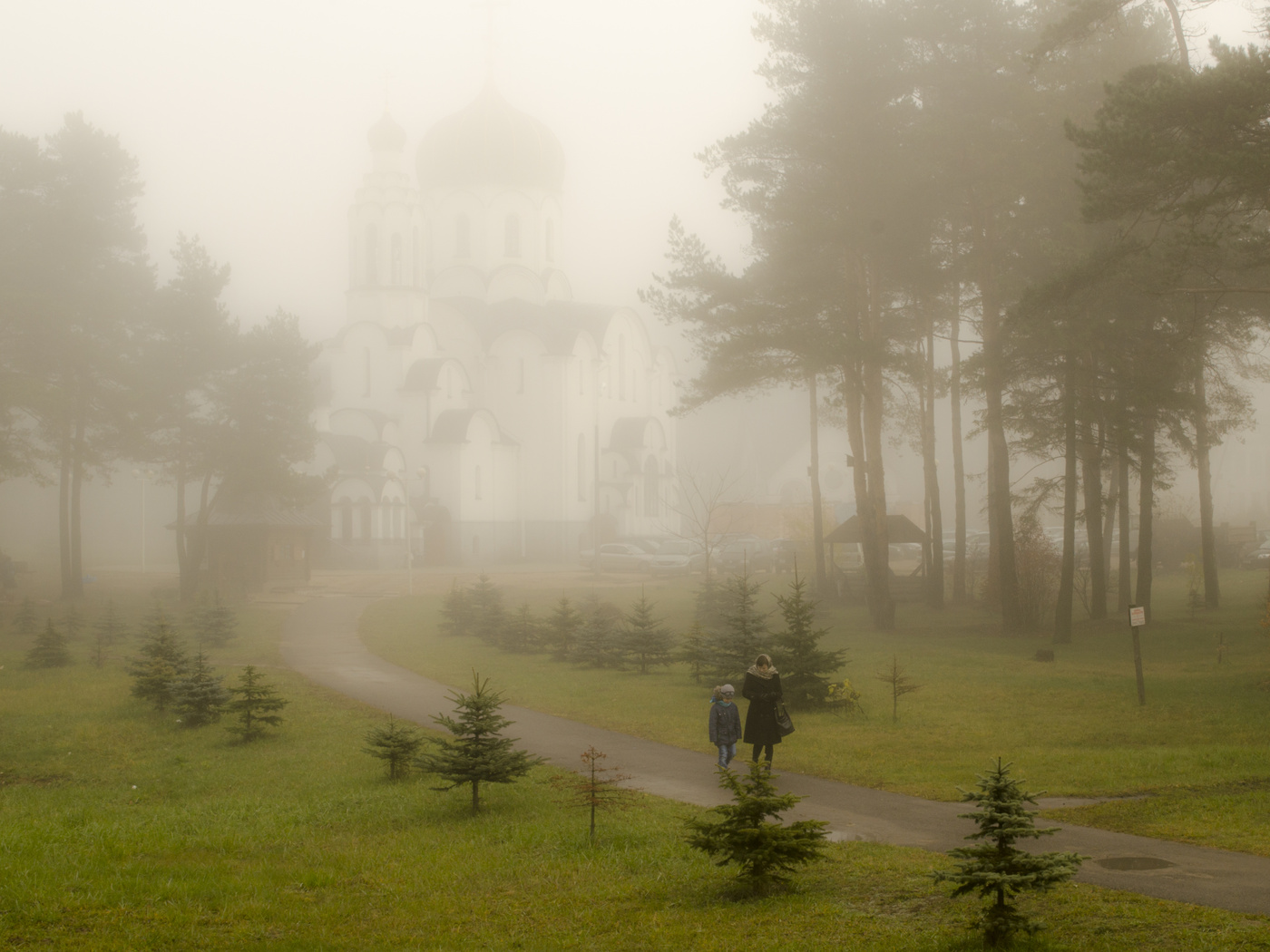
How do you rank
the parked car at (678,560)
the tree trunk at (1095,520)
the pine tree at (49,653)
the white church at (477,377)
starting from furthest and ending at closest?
the white church at (477,377), the parked car at (678,560), the tree trunk at (1095,520), the pine tree at (49,653)

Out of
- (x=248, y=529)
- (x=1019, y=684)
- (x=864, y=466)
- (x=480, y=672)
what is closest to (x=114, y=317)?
(x=248, y=529)

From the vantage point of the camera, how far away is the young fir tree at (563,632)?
22.8 m

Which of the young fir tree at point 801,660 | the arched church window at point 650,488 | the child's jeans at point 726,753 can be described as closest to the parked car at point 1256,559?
the young fir tree at point 801,660

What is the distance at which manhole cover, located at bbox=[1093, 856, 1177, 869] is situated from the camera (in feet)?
27.0

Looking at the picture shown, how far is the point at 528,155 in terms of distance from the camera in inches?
2361

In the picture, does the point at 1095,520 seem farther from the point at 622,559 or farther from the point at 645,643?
the point at 622,559

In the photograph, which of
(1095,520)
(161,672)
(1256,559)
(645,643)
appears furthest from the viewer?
(1256,559)

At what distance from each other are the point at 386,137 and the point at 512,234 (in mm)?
8425

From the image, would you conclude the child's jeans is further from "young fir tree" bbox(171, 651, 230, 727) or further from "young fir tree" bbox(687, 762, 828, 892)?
"young fir tree" bbox(171, 651, 230, 727)

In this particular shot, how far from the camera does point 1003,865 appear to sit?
250 inches

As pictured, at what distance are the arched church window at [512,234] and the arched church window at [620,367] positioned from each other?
7657 millimetres

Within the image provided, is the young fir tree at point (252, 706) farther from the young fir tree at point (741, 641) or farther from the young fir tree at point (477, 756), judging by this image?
the young fir tree at point (741, 641)

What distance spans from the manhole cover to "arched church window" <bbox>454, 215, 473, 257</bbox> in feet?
184

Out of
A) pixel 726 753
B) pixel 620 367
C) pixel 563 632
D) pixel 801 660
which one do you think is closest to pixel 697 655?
pixel 801 660
